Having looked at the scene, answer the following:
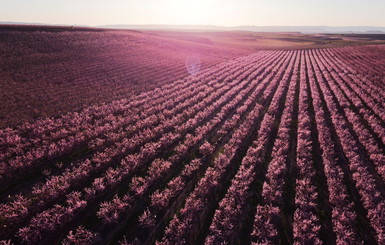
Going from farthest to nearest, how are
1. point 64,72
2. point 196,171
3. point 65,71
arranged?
point 65,71 → point 64,72 → point 196,171

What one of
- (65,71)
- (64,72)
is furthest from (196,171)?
(65,71)

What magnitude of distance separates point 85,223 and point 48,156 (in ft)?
15.2

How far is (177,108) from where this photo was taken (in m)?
15.6

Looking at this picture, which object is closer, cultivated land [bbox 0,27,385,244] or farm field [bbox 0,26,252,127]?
cultivated land [bbox 0,27,385,244]

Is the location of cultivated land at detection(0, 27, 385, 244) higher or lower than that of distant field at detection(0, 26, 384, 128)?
lower

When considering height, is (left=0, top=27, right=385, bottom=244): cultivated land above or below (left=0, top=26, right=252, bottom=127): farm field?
below

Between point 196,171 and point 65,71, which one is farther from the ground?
point 65,71

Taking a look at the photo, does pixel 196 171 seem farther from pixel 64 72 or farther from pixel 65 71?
pixel 65 71

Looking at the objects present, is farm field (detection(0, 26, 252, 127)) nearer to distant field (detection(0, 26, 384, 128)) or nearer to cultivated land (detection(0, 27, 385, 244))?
distant field (detection(0, 26, 384, 128))

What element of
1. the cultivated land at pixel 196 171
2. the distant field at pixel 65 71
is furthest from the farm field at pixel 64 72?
the cultivated land at pixel 196 171

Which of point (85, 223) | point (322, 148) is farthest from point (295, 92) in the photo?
point (85, 223)

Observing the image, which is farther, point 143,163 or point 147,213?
point 143,163

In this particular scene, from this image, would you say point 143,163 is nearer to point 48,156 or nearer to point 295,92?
point 48,156

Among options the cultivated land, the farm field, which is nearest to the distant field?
the farm field
